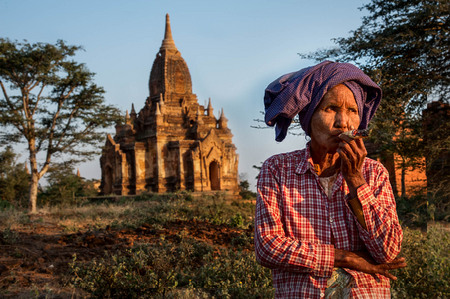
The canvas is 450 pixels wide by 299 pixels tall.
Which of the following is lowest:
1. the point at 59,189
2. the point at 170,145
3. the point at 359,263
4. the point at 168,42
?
the point at 359,263

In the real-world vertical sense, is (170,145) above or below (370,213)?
above

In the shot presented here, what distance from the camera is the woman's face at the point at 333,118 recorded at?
1930mm

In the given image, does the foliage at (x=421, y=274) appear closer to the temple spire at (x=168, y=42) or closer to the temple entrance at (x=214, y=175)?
the temple entrance at (x=214, y=175)

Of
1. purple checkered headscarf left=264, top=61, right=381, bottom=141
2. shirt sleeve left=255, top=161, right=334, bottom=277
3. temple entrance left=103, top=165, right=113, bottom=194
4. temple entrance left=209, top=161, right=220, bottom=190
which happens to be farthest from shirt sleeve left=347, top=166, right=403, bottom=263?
temple entrance left=103, top=165, right=113, bottom=194

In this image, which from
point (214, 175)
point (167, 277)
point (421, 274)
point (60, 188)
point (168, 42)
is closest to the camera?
point (167, 277)

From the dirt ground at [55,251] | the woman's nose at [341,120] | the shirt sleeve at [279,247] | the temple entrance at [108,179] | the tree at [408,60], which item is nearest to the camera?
the shirt sleeve at [279,247]

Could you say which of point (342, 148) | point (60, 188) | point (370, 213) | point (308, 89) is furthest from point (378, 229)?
point (60, 188)

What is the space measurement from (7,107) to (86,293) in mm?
15267

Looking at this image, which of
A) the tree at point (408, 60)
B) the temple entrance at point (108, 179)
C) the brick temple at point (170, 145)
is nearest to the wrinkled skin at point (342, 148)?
the tree at point (408, 60)

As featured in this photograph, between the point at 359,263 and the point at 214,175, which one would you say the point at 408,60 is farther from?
the point at 214,175

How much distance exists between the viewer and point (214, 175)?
78.1ft

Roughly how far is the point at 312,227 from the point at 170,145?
809 inches

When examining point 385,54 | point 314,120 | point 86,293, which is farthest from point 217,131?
point 314,120

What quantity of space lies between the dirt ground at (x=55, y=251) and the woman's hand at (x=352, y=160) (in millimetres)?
3487
